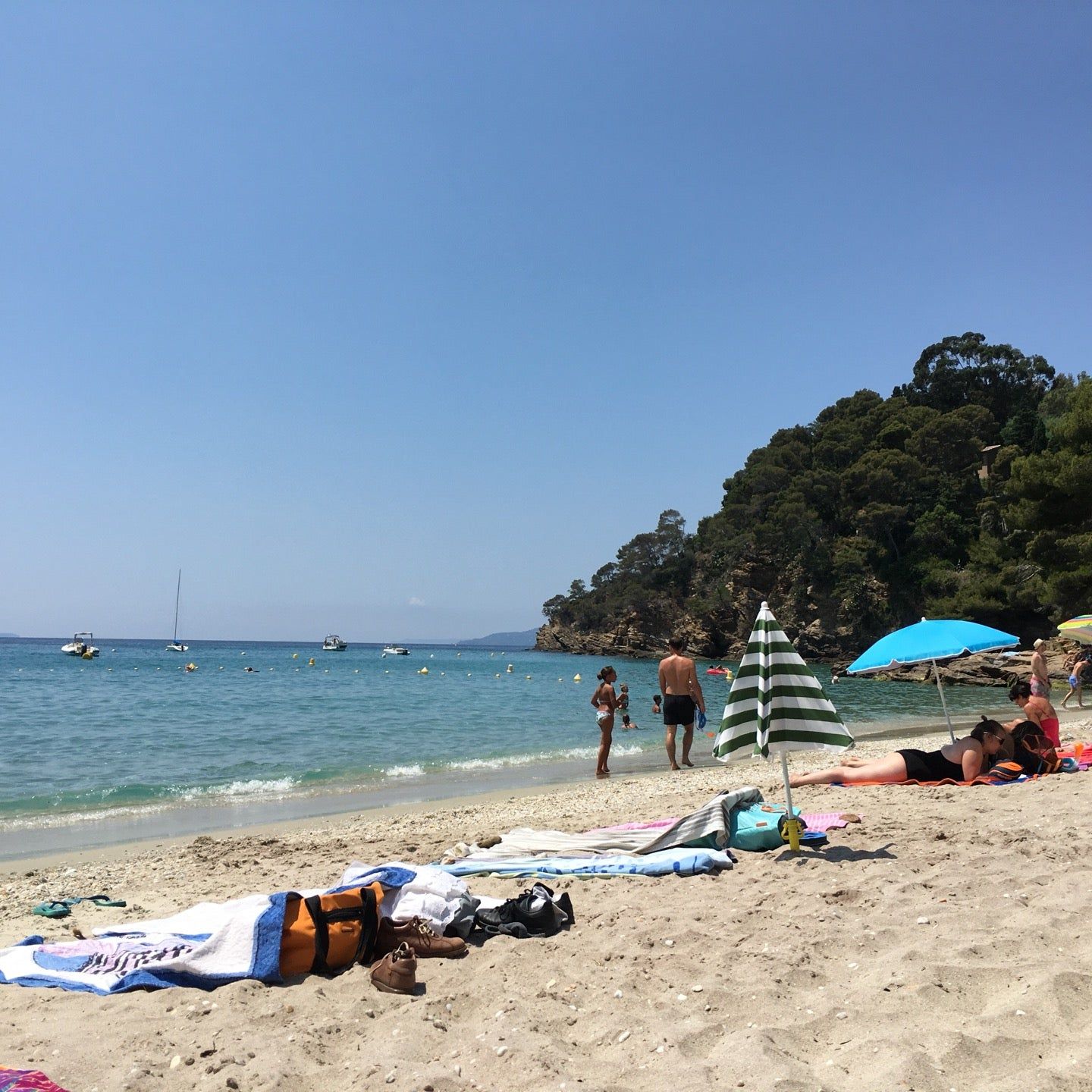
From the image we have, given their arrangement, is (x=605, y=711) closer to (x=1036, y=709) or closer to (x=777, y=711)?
(x=1036, y=709)

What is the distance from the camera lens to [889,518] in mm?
55281

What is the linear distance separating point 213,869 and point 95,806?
5.74 m

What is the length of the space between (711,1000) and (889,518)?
56665 mm

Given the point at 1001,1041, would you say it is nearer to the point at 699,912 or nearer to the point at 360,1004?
the point at 699,912

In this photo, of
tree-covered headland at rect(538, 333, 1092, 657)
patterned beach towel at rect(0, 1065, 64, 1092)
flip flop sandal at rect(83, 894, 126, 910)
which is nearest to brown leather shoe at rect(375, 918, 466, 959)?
patterned beach towel at rect(0, 1065, 64, 1092)

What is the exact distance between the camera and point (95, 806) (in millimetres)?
11781

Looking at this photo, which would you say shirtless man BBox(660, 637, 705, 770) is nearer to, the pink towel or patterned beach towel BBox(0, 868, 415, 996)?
the pink towel

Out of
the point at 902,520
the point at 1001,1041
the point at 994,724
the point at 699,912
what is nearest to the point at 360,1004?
the point at 699,912

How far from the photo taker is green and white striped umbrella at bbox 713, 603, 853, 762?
5.65 metres

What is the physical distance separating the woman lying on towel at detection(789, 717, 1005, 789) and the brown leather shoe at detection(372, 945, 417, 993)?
5.68 meters

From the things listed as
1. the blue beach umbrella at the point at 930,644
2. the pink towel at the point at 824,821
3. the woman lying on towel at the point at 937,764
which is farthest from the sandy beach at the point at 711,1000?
the blue beach umbrella at the point at 930,644

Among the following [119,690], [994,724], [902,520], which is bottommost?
[119,690]

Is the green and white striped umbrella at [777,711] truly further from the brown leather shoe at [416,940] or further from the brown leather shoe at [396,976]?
the brown leather shoe at [396,976]

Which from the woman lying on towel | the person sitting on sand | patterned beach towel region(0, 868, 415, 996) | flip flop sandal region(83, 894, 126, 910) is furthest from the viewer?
the person sitting on sand
